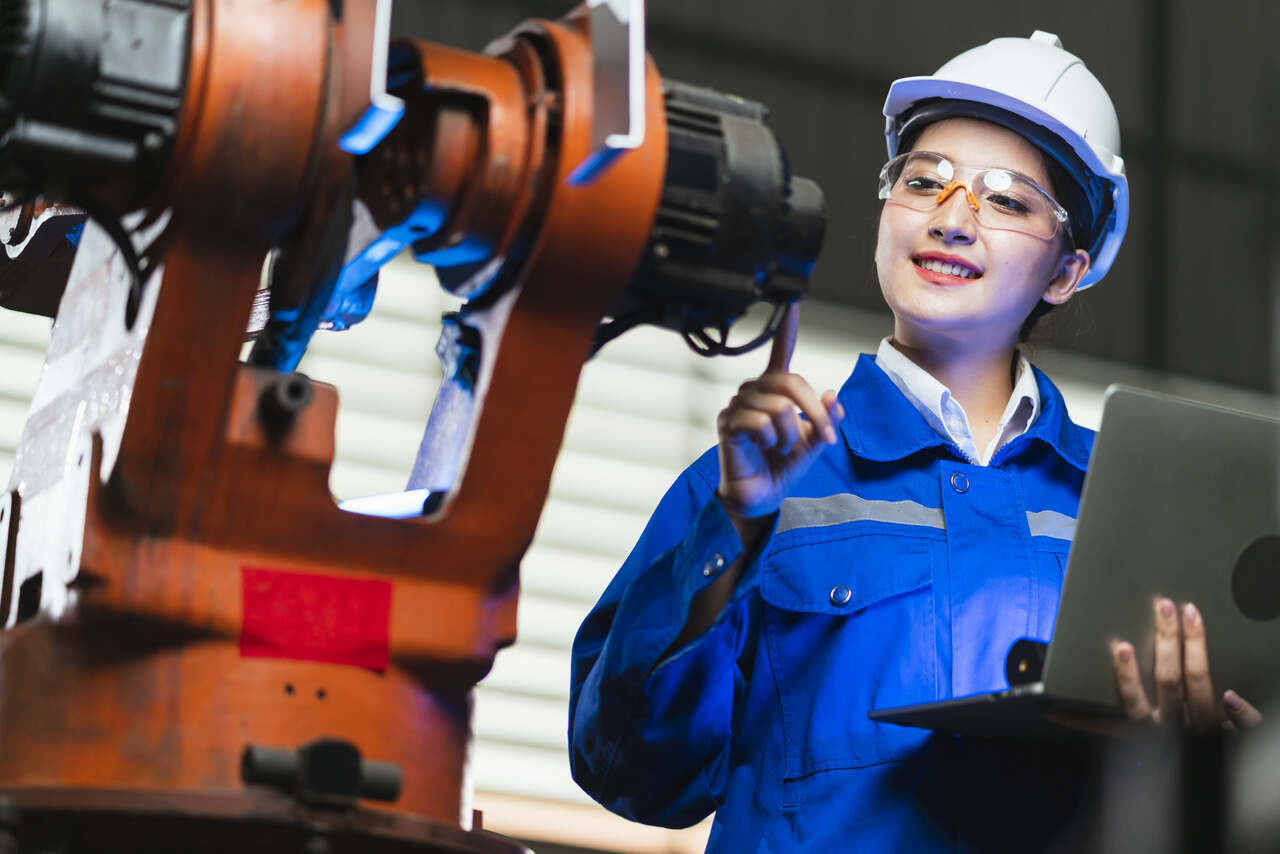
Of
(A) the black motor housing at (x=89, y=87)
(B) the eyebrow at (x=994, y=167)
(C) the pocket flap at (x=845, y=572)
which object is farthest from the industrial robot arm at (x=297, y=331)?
(B) the eyebrow at (x=994, y=167)

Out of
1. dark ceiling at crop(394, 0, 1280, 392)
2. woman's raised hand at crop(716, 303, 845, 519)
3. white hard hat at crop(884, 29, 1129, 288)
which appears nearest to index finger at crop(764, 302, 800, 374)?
woman's raised hand at crop(716, 303, 845, 519)

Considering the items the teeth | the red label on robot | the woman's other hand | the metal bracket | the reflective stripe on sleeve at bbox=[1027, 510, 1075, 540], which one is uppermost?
the teeth

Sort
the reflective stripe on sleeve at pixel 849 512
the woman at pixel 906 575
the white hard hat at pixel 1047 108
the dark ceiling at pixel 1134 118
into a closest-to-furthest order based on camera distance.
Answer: the woman at pixel 906 575 < the reflective stripe on sleeve at pixel 849 512 < the white hard hat at pixel 1047 108 < the dark ceiling at pixel 1134 118

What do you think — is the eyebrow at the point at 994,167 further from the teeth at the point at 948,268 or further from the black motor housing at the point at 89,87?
the black motor housing at the point at 89,87

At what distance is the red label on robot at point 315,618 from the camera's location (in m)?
1.09

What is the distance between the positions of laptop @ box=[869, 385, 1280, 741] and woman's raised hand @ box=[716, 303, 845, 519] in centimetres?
25

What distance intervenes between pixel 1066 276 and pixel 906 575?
55 centimetres

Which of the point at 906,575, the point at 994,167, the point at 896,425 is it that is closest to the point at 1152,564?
the point at 906,575

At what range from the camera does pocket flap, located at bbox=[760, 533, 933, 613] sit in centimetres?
178

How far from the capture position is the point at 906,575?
179cm

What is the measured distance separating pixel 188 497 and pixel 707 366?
4.01 metres

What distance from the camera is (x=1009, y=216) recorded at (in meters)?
2.03

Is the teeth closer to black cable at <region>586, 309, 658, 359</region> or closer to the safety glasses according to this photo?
the safety glasses

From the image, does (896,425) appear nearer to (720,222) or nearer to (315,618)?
(720,222)
